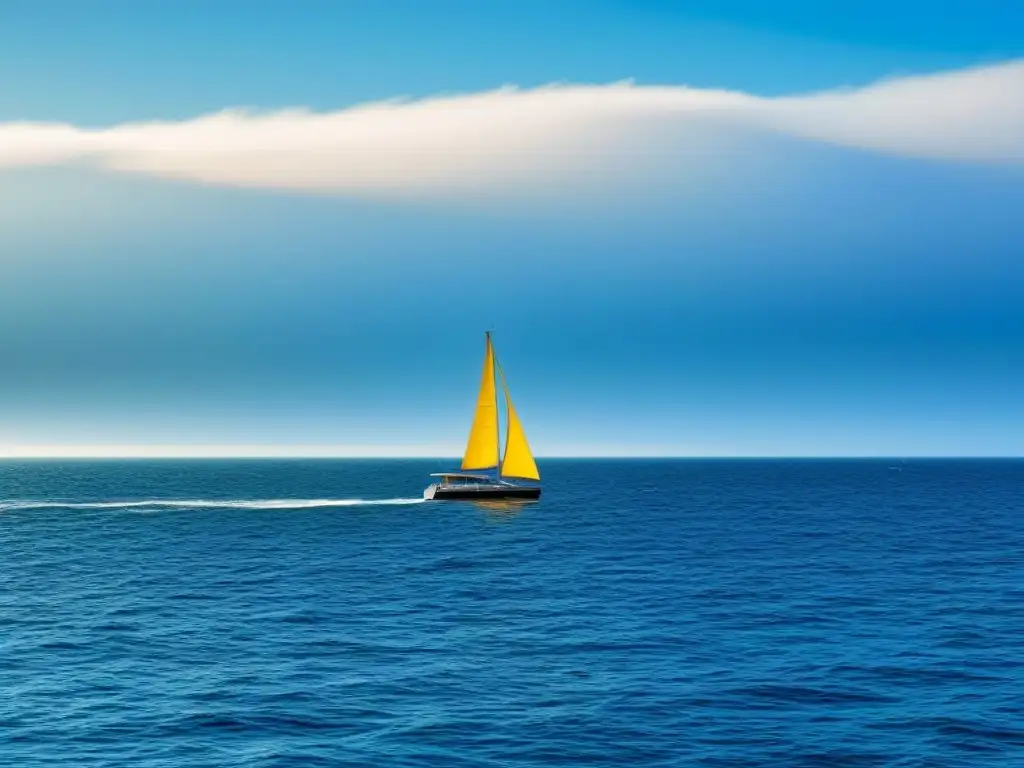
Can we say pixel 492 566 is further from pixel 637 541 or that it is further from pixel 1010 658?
pixel 1010 658

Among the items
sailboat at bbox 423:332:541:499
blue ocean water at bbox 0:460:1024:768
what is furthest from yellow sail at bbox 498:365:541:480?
blue ocean water at bbox 0:460:1024:768

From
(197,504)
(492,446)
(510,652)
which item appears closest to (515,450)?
(492,446)

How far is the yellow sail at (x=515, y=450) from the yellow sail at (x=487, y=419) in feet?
4.86

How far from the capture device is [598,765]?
3122 centimetres

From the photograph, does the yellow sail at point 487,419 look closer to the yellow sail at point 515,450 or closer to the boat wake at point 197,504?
the yellow sail at point 515,450

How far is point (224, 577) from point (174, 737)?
3833 centimetres

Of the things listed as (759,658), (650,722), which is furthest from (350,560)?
(650,722)

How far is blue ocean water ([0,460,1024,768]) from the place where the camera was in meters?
33.4

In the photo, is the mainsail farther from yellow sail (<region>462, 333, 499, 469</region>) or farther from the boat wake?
the boat wake

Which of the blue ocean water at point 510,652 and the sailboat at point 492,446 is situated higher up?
the sailboat at point 492,446

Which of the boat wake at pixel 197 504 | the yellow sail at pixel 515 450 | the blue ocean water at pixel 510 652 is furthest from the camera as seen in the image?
the boat wake at pixel 197 504

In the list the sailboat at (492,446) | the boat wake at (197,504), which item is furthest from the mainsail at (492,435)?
the boat wake at (197,504)

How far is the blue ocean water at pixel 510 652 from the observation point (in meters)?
33.4

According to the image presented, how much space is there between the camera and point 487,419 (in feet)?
412
